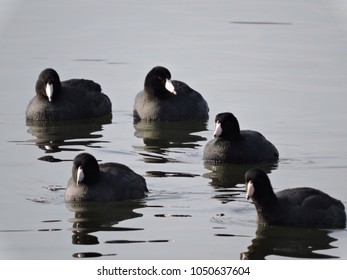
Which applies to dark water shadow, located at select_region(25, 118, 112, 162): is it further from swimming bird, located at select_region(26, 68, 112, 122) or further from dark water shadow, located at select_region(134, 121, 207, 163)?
dark water shadow, located at select_region(134, 121, 207, 163)

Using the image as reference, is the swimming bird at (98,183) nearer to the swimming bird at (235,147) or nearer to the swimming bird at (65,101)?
the swimming bird at (235,147)

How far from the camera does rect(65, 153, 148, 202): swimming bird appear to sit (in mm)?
14844

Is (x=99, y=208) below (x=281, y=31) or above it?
below

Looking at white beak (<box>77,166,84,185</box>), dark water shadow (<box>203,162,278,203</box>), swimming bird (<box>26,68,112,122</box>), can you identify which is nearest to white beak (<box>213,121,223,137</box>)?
dark water shadow (<box>203,162,278,203</box>)

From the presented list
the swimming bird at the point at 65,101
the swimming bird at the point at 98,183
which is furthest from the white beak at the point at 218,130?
the swimming bird at the point at 65,101

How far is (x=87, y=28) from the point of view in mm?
28062

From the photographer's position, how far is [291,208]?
46.2 feet

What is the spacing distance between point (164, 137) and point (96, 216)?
15.4 feet

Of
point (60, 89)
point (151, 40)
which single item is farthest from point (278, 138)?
point (151, 40)

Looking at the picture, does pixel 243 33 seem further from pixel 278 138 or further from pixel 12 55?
pixel 278 138

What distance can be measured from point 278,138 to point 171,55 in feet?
21.6

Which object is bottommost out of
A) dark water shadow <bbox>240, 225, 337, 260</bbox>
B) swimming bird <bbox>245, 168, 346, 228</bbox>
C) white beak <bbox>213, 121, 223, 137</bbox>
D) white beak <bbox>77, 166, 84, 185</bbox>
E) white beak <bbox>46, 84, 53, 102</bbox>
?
dark water shadow <bbox>240, 225, 337, 260</bbox>

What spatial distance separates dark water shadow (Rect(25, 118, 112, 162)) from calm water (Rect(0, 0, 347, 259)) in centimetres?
3

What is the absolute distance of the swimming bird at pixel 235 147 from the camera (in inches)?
680
